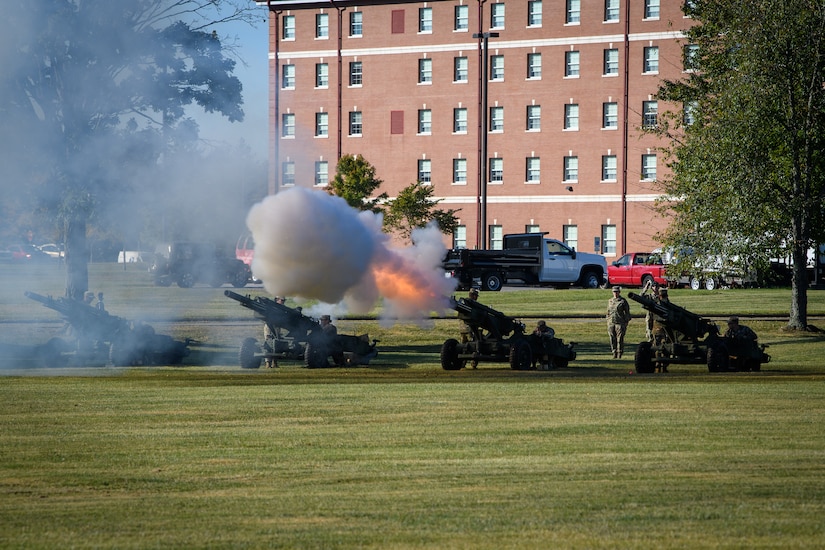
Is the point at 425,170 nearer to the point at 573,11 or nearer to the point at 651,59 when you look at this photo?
the point at 573,11

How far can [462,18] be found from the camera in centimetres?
7406

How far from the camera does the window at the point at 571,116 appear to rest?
73725 millimetres

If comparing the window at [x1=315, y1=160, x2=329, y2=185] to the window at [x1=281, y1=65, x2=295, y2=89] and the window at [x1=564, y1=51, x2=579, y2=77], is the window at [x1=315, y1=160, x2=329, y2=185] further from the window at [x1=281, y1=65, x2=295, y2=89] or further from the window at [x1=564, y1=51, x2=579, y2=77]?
the window at [x1=564, y1=51, x2=579, y2=77]

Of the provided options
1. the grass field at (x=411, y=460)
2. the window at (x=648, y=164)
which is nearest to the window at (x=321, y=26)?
the window at (x=648, y=164)

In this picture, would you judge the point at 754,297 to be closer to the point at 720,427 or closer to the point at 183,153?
the point at 183,153

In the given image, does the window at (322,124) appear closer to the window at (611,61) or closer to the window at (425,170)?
the window at (425,170)

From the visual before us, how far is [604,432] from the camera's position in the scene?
624 inches

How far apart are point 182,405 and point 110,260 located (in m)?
95.0

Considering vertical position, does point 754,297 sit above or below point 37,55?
below

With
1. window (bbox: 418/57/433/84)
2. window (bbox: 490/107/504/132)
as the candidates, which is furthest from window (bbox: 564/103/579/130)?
window (bbox: 418/57/433/84)

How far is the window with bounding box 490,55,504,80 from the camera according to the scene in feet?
245

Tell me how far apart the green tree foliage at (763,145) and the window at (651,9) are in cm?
3247

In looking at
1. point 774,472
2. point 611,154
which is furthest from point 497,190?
point 774,472

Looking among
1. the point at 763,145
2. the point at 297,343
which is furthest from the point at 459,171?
the point at 297,343
